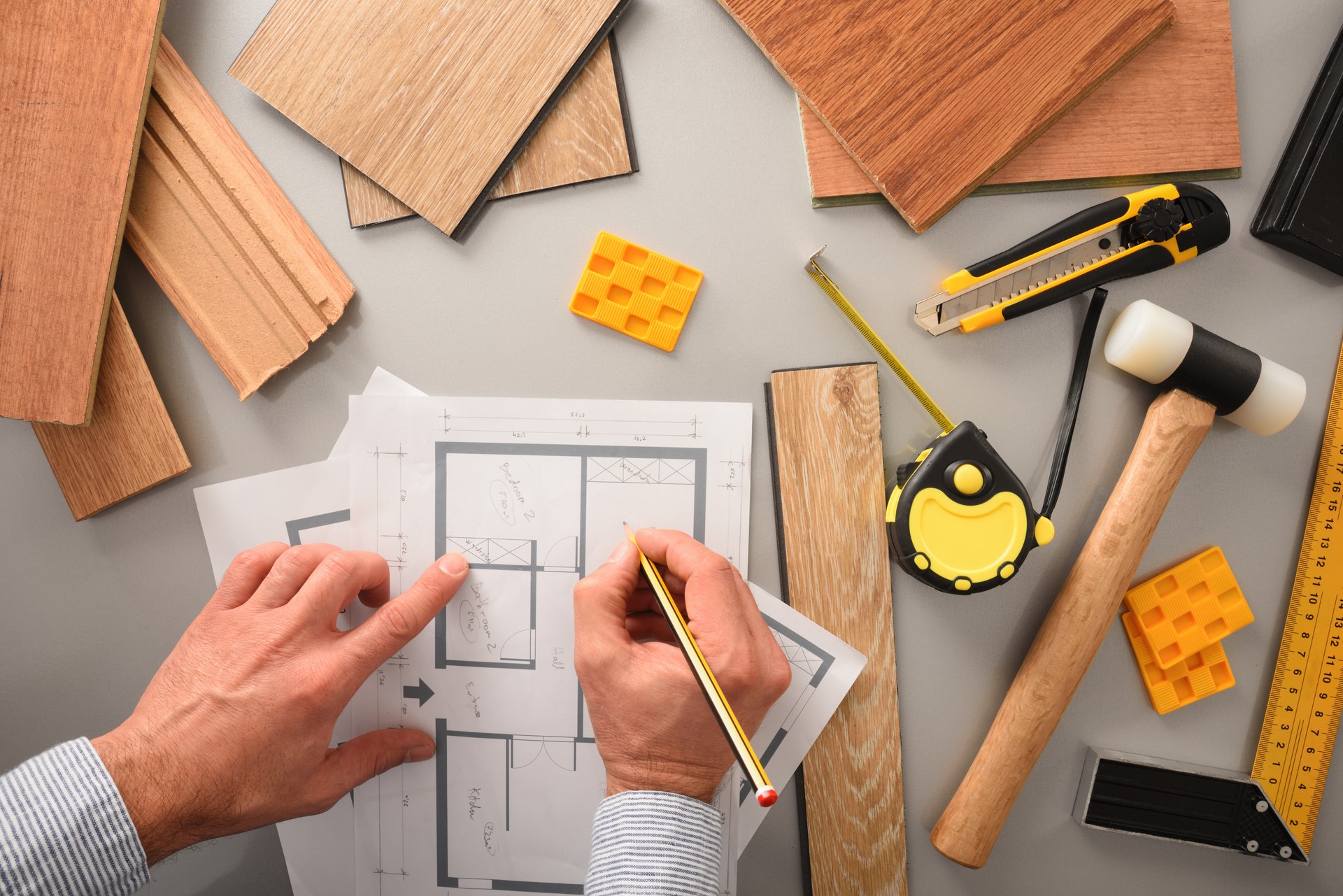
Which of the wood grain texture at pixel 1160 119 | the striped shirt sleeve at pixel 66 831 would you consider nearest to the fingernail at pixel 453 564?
the striped shirt sleeve at pixel 66 831

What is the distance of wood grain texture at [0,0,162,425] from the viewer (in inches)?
28.9

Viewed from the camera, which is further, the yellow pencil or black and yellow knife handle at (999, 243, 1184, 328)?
black and yellow knife handle at (999, 243, 1184, 328)

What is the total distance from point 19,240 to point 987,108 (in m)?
1.04

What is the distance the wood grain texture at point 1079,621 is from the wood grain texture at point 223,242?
88 centimetres

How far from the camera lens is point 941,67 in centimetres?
74

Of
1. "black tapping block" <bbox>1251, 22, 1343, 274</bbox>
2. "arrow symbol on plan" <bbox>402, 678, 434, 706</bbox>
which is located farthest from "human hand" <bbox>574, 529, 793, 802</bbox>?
"black tapping block" <bbox>1251, 22, 1343, 274</bbox>

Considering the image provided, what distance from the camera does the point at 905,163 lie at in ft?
2.48

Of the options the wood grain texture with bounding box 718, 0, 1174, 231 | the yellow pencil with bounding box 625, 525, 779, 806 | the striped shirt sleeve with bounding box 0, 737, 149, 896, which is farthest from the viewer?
the wood grain texture with bounding box 718, 0, 1174, 231

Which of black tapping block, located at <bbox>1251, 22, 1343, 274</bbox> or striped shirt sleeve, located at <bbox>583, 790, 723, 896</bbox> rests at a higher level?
black tapping block, located at <bbox>1251, 22, 1343, 274</bbox>

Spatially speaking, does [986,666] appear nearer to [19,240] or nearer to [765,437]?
[765,437]

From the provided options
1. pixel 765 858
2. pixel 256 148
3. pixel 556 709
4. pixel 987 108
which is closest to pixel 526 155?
pixel 256 148

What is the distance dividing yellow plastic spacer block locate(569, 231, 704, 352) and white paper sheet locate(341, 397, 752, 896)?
88 mm

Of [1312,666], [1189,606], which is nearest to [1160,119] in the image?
[1189,606]

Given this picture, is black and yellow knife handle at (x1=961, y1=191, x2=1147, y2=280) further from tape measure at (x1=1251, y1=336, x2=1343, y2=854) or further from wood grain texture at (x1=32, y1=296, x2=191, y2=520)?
wood grain texture at (x1=32, y1=296, x2=191, y2=520)
